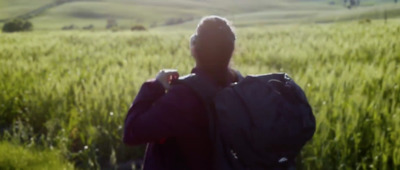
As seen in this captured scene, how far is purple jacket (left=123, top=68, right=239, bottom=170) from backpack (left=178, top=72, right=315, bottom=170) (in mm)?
67

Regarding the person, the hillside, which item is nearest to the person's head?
the person

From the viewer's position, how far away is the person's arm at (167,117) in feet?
6.02

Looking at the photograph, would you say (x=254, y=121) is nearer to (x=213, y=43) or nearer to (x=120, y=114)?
(x=213, y=43)

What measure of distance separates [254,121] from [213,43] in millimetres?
370

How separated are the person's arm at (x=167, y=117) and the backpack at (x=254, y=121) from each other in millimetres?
53

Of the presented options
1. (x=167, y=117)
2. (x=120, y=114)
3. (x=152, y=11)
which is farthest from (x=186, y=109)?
(x=152, y=11)

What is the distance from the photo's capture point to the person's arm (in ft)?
6.02

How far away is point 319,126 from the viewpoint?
3.38 metres

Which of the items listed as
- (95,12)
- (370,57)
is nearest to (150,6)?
(95,12)

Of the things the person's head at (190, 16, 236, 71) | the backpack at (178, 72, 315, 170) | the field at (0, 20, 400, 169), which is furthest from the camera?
the field at (0, 20, 400, 169)

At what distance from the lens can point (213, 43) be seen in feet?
6.15

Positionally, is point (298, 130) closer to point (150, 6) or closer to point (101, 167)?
point (101, 167)

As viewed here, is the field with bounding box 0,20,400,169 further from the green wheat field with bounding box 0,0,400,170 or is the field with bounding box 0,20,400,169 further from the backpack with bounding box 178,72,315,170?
the backpack with bounding box 178,72,315,170

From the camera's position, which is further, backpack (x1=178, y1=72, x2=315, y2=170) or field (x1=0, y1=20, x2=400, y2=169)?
field (x1=0, y1=20, x2=400, y2=169)
